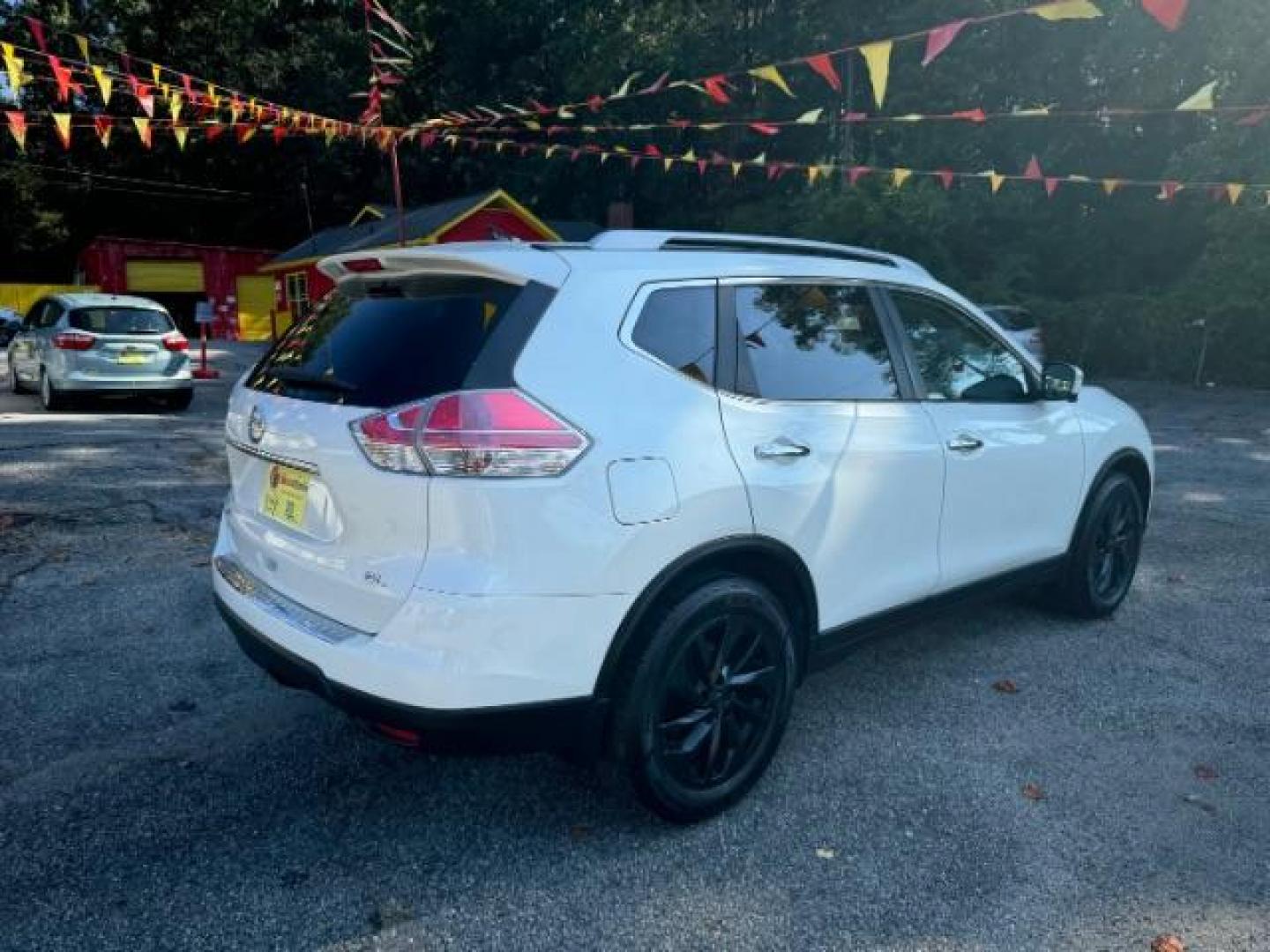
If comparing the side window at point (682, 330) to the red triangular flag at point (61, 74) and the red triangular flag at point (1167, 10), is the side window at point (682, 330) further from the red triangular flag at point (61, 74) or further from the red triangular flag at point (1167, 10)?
the red triangular flag at point (61, 74)

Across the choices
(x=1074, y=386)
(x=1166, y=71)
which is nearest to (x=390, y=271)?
(x=1074, y=386)

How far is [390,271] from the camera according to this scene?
284cm

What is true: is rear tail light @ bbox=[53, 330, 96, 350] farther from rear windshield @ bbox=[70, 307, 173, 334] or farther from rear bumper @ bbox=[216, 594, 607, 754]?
rear bumper @ bbox=[216, 594, 607, 754]

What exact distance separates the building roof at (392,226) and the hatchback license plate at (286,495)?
2112cm

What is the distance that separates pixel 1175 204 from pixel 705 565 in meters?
25.6

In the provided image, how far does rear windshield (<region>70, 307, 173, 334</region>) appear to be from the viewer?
39.1 ft

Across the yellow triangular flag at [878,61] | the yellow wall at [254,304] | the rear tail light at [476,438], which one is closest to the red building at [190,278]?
Answer: the yellow wall at [254,304]

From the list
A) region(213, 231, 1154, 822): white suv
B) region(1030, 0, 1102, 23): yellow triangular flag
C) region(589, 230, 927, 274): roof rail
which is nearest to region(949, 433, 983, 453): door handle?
region(213, 231, 1154, 822): white suv

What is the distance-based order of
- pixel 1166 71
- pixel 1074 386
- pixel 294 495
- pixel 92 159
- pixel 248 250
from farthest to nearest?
pixel 92 159 < pixel 248 250 < pixel 1166 71 < pixel 1074 386 < pixel 294 495

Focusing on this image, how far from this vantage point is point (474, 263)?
2605mm

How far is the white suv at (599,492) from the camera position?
2.35 metres

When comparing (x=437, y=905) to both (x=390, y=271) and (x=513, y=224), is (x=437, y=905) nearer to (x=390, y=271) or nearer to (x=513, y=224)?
(x=390, y=271)

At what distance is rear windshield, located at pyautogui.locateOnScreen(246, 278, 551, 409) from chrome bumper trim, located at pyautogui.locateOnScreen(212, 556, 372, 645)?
2.03ft

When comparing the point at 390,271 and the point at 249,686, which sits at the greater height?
the point at 390,271
